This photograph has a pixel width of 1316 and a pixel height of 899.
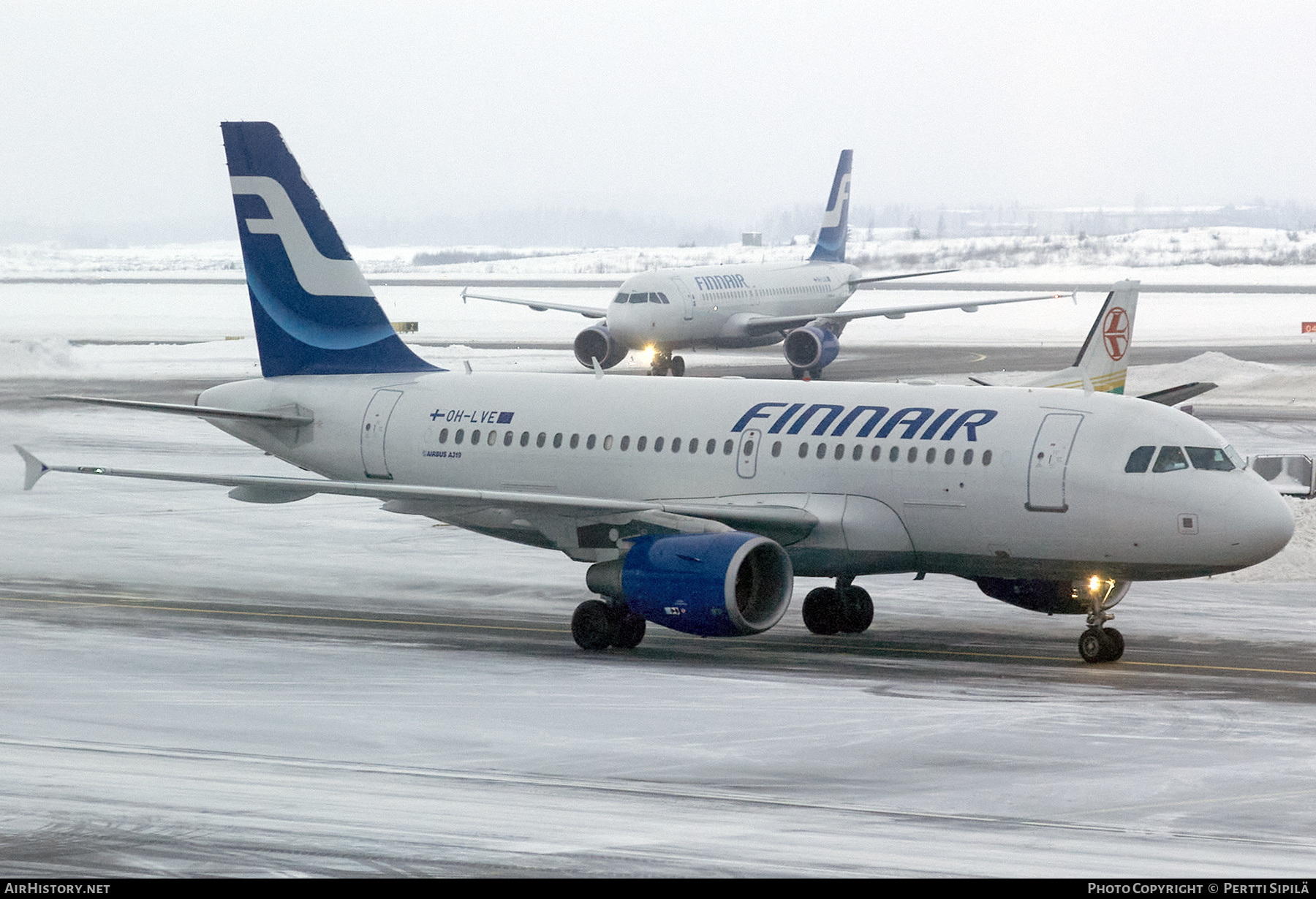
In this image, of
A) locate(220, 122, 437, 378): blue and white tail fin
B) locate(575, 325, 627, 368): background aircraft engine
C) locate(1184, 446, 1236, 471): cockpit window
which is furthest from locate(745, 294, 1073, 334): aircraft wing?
locate(1184, 446, 1236, 471): cockpit window

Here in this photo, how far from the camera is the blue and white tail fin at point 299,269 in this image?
30359 mm

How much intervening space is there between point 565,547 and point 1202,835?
41.4 ft

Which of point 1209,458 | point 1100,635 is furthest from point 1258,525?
point 1100,635

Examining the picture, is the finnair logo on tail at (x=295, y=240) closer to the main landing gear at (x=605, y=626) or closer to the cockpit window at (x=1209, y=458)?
the main landing gear at (x=605, y=626)

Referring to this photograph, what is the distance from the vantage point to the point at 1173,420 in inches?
942

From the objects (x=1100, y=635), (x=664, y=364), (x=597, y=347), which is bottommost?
(x=664, y=364)

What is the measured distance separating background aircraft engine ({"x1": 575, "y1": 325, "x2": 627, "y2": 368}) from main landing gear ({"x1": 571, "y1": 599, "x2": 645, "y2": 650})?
43425mm

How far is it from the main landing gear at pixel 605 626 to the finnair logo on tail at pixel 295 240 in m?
8.53

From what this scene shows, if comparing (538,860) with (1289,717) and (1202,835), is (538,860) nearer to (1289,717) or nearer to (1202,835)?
(1202,835)

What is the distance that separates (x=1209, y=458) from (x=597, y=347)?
1828 inches

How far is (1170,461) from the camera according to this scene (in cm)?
2339

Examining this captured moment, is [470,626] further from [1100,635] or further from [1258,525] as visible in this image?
[1258,525]

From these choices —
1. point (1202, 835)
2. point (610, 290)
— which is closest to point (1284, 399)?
point (1202, 835)

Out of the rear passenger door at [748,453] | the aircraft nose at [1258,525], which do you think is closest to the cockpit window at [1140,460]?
the aircraft nose at [1258,525]
